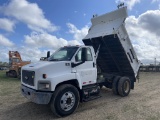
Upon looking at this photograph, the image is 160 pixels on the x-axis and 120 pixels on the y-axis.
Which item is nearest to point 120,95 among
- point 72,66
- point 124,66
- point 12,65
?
point 124,66

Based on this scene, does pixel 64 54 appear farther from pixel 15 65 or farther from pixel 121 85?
pixel 15 65

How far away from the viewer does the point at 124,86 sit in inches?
369

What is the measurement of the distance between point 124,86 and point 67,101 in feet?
12.6

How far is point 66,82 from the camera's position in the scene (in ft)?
22.5

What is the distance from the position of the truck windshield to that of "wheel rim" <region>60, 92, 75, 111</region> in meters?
1.34

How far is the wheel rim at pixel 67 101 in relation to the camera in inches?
254

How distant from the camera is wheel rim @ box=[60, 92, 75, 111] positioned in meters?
6.45

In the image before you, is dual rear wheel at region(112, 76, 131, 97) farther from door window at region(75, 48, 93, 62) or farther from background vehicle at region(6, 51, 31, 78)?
background vehicle at region(6, 51, 31, 78)

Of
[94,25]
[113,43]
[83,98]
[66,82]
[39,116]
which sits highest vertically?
[94,25]

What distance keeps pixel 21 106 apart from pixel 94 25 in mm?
5519

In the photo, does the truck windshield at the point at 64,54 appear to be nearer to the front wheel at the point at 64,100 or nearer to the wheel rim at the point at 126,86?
the front wheel at the point at 64,100

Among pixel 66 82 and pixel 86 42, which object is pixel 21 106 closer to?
pixel 66 82

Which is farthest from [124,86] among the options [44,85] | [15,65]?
[15,65]

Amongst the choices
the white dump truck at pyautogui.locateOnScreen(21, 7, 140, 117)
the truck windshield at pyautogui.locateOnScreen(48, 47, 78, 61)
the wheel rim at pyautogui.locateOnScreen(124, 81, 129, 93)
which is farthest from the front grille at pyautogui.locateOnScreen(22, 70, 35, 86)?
the wheel rim at pyautogui.locateOnScreen(124, 81, 129, 93)
